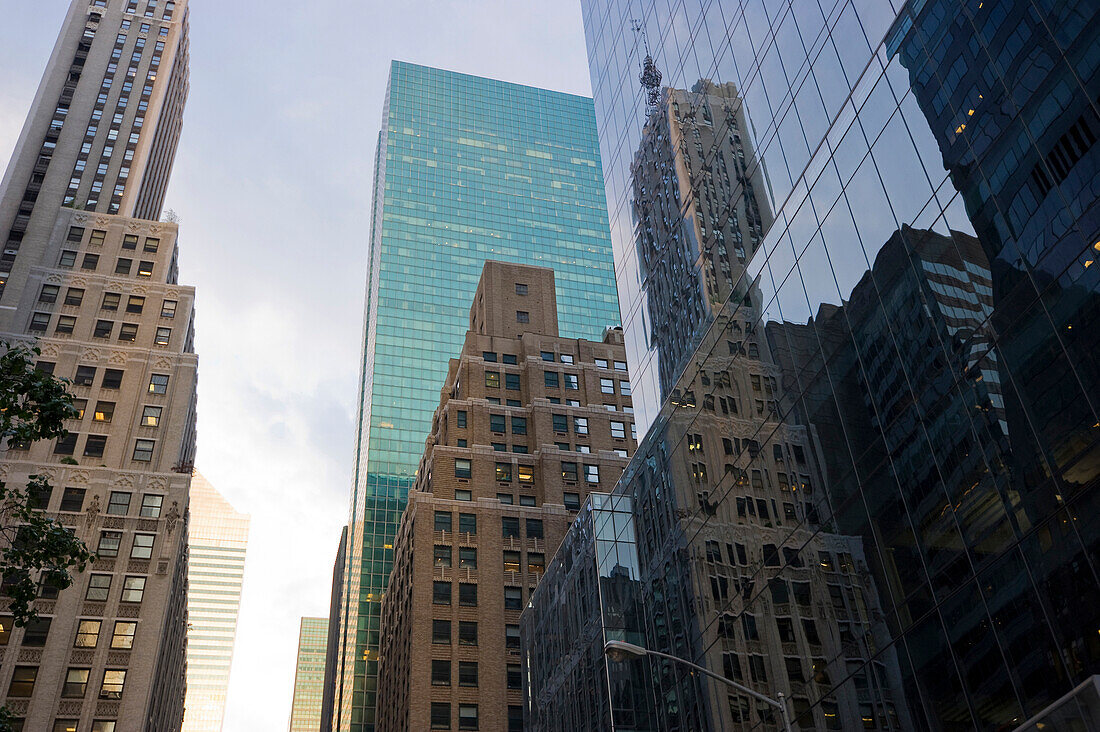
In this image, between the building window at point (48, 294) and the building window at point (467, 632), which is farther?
the building window at point (48, 294)

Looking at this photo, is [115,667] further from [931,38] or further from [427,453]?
[931,38]

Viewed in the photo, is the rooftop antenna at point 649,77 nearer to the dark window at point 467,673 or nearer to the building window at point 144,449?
the dark window at point 467,673

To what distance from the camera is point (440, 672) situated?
3059 inches

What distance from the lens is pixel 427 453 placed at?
102125mm

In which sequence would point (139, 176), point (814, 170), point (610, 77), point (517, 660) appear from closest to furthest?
point (814, 170)
point (610, 77)
point (517, 660)
point (139, 176)

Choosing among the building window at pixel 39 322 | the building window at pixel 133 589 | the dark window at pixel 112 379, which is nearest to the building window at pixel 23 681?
the building window at pixel 133 589

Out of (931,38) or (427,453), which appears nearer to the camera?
(931,38)

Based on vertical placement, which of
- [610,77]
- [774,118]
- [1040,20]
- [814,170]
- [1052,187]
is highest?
[610,77]

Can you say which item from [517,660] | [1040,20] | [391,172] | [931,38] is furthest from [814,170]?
[391,172]

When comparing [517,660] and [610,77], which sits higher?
[610,77]

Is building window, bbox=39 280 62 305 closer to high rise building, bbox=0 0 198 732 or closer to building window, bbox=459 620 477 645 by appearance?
high rise building, bbox=0 0 198 732

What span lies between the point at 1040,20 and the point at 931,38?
404 cm

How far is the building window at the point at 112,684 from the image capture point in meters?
68.4

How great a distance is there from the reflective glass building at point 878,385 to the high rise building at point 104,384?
30582 mm
